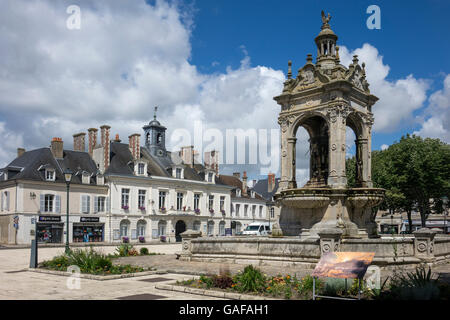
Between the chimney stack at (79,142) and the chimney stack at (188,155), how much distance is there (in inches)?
503

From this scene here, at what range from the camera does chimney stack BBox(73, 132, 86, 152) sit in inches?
1820

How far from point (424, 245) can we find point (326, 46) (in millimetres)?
8770

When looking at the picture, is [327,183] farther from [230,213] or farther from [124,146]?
[230,213]

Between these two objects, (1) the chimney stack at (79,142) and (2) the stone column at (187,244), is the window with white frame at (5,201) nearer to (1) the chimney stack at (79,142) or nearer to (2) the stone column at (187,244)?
(1) the chimney stack at (79,142)

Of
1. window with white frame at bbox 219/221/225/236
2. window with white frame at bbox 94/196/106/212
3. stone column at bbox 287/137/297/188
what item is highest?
stone column at bbox 287/137/297/188

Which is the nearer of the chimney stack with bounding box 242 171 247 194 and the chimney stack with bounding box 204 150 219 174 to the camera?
the chimney stack with bounding box 204 150 219 174

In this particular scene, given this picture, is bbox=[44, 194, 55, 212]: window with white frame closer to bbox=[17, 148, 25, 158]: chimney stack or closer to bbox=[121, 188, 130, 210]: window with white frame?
bbox=[121, 188, 130, 210]: window with white frame

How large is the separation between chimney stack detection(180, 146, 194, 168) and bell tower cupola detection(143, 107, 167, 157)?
302 cm

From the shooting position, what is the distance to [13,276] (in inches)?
520

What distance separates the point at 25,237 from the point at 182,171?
58.7 ft

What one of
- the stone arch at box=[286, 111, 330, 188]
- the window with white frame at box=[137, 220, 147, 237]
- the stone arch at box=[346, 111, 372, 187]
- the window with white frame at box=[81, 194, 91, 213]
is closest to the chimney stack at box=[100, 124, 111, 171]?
the window with white frame at box=[81, 194, 91, 213]

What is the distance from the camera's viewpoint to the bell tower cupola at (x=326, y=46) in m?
17.6

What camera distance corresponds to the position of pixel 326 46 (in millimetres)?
17906
